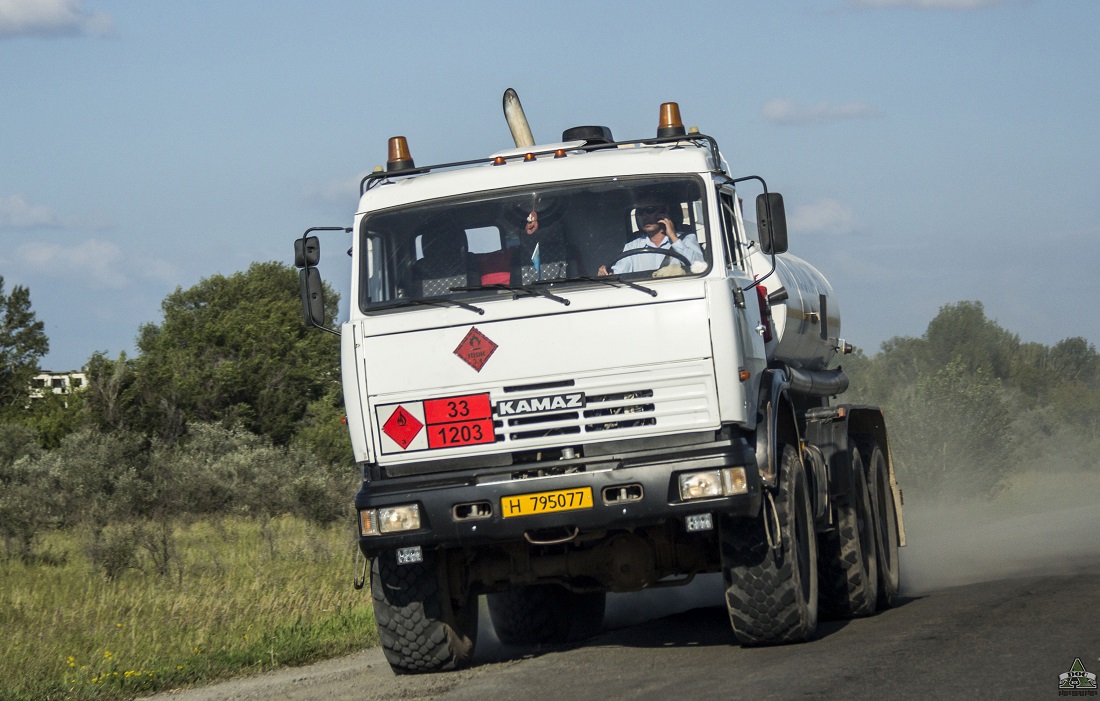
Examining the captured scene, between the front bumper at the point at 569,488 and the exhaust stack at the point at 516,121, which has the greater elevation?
the exhaust stack at the point at 516,121

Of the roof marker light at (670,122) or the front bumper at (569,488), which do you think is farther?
the roof marker light at (670,122)

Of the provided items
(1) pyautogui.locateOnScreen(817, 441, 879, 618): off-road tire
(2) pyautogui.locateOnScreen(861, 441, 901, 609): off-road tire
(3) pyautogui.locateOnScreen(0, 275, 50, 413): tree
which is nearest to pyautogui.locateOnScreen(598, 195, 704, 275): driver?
(1) pyautogui.locateOnScreen(817, 441, 879, 618): off-road tire

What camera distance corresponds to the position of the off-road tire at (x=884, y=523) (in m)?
11.4

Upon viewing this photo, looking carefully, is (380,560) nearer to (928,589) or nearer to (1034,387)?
(928,589)

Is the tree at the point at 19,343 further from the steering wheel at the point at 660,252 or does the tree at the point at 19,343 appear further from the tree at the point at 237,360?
the steering wheel at the point at 660,252

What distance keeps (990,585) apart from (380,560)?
5721 mm

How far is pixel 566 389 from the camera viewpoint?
26.5ft

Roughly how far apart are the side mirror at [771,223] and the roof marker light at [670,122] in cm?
80

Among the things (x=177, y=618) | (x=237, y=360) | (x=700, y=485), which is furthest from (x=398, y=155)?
(x=237, y=360)

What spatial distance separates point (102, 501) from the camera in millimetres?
23422

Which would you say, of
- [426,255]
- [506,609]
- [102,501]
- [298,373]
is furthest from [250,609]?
[298,373]

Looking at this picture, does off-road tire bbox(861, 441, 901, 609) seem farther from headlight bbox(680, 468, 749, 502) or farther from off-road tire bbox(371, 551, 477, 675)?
off-road tire bbox(371, 551, 477, 675)

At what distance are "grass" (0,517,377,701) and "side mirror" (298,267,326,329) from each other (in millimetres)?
2509

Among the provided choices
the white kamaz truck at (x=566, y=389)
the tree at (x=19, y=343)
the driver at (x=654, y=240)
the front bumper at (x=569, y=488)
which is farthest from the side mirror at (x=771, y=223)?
the tree at (x=19, y=343)
